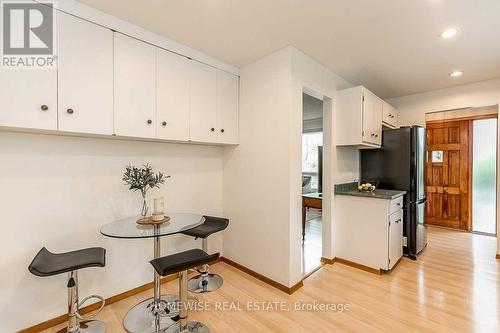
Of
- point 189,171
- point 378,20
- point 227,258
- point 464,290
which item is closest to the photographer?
point 378,20

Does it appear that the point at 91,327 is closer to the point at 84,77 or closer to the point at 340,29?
the point at 84,77

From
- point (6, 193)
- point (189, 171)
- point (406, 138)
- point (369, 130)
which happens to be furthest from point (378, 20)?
point (6, 193)

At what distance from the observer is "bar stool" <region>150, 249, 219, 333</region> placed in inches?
62.8

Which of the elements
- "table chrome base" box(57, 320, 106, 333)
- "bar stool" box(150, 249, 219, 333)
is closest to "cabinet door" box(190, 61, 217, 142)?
"bar stool" box(150, 249, 219, 333)

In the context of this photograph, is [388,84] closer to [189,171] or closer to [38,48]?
[189,171]

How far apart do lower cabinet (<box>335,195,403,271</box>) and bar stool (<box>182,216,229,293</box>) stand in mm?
1626

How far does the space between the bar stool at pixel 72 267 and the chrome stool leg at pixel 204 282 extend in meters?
0.85

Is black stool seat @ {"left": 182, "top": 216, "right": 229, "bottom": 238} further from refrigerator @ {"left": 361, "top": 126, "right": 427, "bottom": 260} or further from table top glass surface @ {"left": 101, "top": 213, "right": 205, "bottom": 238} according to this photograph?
refrigerator @ {"left": 361, "top": 126, "right": 427, "bottom": 260}

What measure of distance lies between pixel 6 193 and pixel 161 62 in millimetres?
1624

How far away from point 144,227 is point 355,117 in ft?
8.94

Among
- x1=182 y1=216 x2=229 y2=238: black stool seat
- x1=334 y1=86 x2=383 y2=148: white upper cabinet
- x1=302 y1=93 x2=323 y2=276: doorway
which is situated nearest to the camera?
x1=182 y1=216 x2=229 y2=238: black stool seat

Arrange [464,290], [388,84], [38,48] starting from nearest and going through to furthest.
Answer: [38,48] < [464,290] < [388,84]

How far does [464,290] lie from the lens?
2404 mm

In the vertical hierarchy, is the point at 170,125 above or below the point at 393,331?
above
